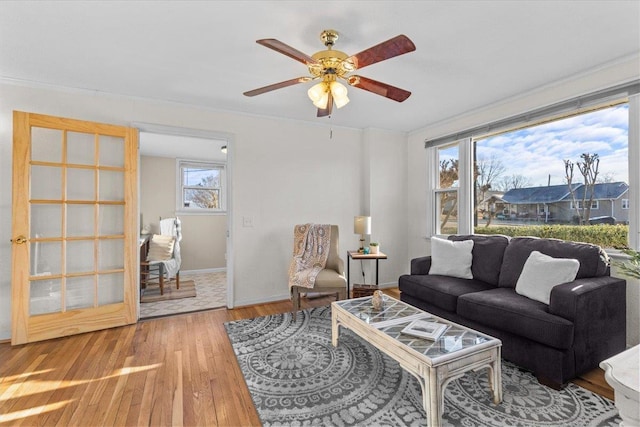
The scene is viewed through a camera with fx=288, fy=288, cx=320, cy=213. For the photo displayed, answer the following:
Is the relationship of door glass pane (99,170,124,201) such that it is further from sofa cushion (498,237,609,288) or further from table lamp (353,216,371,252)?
sofa cushion (498,237,609,288)

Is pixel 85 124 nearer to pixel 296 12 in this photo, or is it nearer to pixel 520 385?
pixel 296 12

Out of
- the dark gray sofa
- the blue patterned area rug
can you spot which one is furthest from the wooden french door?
the dark gray sofa

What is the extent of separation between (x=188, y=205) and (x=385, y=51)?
5.14 metres

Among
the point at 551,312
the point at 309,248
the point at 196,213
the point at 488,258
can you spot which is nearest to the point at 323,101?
the point at 309,248

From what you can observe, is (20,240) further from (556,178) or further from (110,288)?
(556,178)

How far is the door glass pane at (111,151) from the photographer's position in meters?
3.07

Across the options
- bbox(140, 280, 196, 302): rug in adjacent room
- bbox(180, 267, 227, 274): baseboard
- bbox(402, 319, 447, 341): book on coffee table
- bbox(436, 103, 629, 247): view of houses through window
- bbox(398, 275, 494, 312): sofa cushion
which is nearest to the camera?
bbox(402, 319, 447, 341): book on coffee table

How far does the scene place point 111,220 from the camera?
3129 mm

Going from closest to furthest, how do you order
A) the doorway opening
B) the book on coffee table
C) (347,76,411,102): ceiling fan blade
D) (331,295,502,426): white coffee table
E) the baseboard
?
(331,295,502,426): white coffee table → the book on coffee table → (347,76,411,102): ceiling fan blade → the doorway opening → the baseboard

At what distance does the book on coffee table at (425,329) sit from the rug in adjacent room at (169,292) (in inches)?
132

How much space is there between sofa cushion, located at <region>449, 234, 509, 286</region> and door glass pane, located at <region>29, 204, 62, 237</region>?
434 centimetres

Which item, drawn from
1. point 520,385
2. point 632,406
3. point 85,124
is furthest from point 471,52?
point 85,124

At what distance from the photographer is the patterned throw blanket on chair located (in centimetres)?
351

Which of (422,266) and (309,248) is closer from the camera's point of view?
(422,266)
